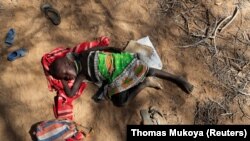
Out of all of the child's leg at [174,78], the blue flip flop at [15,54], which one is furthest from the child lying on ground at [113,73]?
the blue flip flop at [15,54]

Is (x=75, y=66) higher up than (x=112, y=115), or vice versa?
(x=75, y=66)

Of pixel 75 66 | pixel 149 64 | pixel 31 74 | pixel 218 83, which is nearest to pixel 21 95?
pixel 31 74

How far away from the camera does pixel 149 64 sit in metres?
4.16

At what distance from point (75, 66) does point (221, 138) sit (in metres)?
1.47

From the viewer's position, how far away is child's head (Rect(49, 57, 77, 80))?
3972 mm

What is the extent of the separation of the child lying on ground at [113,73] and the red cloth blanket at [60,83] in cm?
7

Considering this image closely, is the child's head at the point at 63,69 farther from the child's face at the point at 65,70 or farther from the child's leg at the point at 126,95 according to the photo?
the child's leg at the point at 126,95

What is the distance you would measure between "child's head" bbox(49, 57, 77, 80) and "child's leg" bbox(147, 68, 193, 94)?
0.71 metres

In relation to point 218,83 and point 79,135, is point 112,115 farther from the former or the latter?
point 218,83

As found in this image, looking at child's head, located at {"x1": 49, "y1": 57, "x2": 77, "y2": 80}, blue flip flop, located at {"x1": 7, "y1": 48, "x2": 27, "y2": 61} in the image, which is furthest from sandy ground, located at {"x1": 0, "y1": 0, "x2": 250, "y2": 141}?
child's head, located at {"x1": 49, "y1": 57, "x2": 77, "y2": 80}

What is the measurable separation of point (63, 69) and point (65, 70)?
2 centimetres

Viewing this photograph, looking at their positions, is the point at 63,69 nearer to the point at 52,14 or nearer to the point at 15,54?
the point at 15,54

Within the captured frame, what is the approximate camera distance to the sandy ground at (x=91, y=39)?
4008mm

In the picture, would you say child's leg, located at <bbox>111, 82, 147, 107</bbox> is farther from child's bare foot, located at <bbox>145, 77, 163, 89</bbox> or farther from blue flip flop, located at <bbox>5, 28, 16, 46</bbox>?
blue flip flop, located at <bbox>5, 28, 16, 46</bbox>
